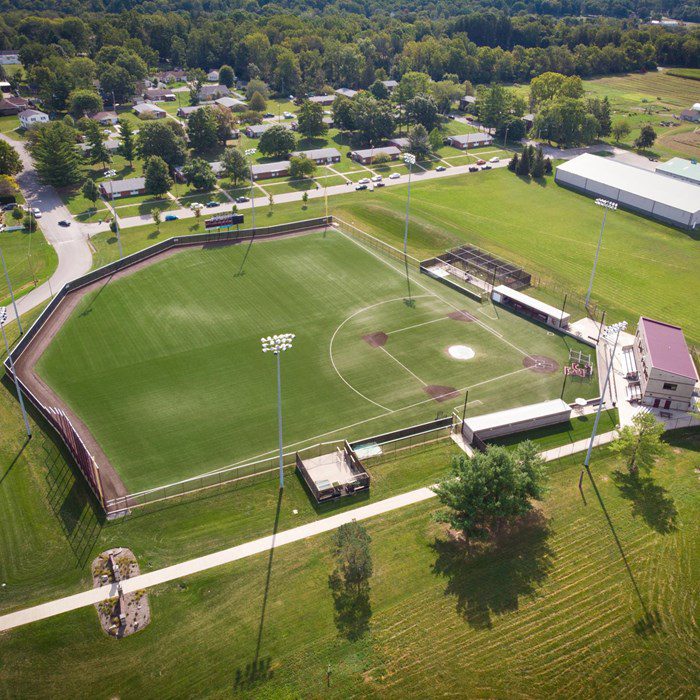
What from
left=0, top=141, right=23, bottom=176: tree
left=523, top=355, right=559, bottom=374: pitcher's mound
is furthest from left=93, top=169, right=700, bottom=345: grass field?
left=0, top=141, right=23, bottom=176: tree

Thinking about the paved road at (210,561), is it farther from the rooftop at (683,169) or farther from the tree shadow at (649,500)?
the rooftop at (683,169)

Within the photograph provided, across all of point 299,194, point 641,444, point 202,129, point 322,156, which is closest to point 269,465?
point 641,444

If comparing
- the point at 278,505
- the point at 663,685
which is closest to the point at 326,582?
the point at 278,505

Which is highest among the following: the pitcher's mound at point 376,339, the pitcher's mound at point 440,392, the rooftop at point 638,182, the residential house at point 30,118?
the residential house at point 30,118

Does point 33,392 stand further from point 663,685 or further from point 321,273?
point 663,685

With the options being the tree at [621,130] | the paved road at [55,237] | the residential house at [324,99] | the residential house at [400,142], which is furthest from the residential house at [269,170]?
the tree at [621,130]
